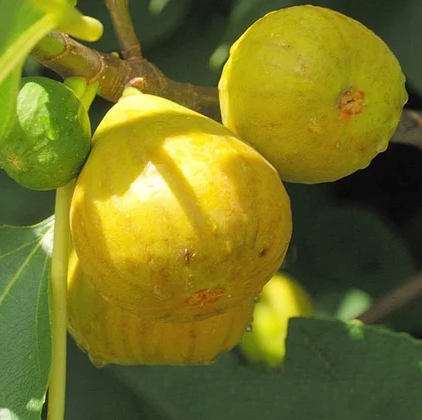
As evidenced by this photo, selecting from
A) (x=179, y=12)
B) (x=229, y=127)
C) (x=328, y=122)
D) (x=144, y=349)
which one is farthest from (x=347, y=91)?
(x=179, y=12)

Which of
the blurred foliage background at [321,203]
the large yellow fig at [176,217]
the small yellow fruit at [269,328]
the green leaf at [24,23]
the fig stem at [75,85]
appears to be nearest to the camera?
the green leaf at [24,23]

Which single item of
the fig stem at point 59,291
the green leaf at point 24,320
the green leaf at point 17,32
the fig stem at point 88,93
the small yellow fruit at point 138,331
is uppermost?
the green leaf at point 17,32

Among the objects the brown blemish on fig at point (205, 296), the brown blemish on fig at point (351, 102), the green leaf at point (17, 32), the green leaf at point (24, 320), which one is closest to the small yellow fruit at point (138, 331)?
the green leaf at point (24, 320)

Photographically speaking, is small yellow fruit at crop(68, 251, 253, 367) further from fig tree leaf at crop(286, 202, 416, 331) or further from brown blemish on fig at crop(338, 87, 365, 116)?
fig tree leaf at crop(286, 202, 416, 331)

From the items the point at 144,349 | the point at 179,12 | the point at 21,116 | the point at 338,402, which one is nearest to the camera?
the point at 21,116

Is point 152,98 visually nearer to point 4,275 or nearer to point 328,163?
point 328,163

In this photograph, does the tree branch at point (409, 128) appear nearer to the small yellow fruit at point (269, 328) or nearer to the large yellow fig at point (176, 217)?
the small yellow fruit at point (269, 328)
